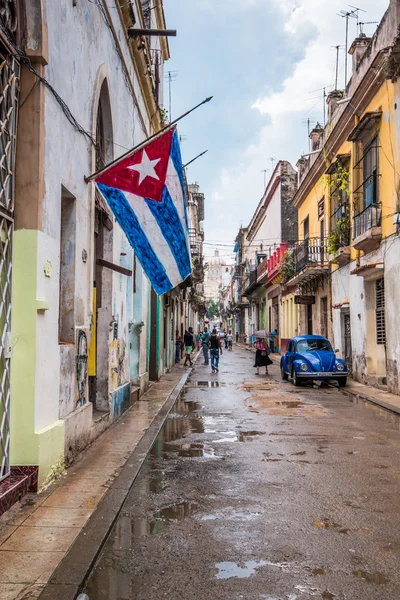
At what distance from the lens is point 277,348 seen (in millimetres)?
39344

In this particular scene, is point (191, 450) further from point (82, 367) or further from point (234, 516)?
point (234, 516)

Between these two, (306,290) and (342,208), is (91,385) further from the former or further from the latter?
(306,290)

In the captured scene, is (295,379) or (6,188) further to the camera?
(295,379)

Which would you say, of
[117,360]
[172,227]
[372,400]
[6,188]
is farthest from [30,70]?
[372,400]

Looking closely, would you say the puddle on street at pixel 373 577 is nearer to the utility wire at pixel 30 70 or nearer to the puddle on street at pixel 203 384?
the utility wire at pixel 30 70

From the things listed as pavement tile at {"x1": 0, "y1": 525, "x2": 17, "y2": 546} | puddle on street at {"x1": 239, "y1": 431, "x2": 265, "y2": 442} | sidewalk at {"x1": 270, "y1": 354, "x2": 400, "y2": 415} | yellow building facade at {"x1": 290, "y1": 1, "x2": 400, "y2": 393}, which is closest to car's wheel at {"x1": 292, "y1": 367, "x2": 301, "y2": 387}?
sidewalk at {"x1": 270, "y1": 354, "x2": 400, "y2": 415}

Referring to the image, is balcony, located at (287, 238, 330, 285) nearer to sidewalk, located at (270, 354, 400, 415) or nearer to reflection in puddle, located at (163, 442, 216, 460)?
sidewalk, located at (270, 354, 400, 415)

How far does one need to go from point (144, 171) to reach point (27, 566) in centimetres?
481

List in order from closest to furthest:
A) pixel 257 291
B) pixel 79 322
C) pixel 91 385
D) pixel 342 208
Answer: pixel 79 322, pixel 91 385, pixel 342 208, pixel 257 291

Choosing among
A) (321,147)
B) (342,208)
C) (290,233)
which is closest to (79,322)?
(342,208)

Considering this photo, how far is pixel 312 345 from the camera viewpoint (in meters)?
17.9

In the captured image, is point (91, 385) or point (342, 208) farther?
point (342, 208)

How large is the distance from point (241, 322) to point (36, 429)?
227 ft

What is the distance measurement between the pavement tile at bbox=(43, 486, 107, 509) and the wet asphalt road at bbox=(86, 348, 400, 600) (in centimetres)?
32
